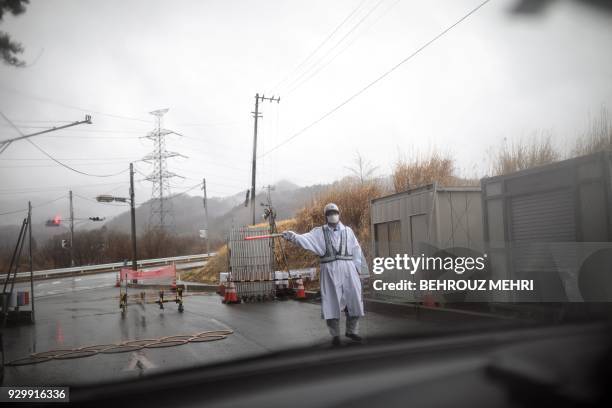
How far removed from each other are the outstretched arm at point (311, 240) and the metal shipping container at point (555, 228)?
3.42 meters

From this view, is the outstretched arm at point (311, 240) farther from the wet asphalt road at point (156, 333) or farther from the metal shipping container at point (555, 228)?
the metal shipping container at point (555, 228)

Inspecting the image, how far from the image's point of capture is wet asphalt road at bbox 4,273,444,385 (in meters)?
5.07

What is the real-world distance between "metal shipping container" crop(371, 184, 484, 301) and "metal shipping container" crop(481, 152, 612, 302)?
119 centimetres

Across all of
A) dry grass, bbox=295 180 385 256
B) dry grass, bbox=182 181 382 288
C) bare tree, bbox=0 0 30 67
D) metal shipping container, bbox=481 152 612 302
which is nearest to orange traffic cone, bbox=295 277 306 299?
dry grass, bbox=182 181 382 288

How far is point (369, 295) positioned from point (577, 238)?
5901 millimetres

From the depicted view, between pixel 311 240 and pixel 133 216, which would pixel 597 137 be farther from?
pixel 133 216

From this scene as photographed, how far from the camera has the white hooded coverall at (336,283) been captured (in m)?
6.12

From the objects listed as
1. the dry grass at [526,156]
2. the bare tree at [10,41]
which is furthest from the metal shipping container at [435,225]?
the bare tree at [10,41]

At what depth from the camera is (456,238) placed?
1030 cm

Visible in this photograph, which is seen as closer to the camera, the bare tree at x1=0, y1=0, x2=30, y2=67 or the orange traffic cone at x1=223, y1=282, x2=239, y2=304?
the bare tree at x1=0, y1=0, x2=30, y2=67

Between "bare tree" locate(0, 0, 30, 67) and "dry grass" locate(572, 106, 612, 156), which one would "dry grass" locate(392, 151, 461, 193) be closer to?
"dry grass" locate(572, 106, 612, 156)

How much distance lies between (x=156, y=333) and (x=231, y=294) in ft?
19.6

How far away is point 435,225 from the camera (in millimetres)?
10266

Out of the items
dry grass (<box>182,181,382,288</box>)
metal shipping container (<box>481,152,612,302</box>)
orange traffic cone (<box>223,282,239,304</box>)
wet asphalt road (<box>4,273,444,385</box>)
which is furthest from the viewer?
orange traffic cone (<box>223,282,239,304</box>)
